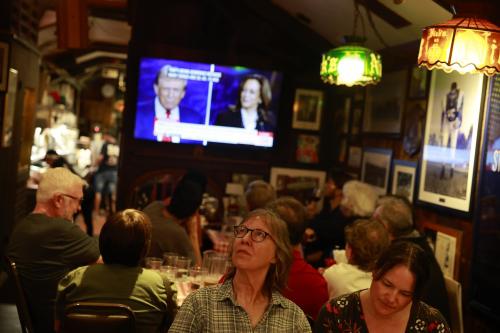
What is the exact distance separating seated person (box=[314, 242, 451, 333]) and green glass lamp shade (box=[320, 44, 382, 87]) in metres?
2.40

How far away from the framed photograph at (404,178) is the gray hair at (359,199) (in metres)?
0.22

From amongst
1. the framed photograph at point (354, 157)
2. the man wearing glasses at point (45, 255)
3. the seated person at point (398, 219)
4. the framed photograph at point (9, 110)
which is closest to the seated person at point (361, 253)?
the seated person at point (398, 219)

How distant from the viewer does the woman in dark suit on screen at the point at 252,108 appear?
745 centimetres

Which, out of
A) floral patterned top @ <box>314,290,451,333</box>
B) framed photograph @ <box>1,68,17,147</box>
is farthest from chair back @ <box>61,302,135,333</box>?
framed photograph @ <box>1,68,17,147</box>

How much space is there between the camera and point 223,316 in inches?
97.8

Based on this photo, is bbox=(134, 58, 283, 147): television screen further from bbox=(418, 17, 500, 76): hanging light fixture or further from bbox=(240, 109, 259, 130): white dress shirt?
bbox=(418, 17, 500, 76): hanging light fixture

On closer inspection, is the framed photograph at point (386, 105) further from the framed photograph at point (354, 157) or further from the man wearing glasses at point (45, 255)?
the man wearing glasses at point (45, 255)

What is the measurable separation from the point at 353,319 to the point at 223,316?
0.50m

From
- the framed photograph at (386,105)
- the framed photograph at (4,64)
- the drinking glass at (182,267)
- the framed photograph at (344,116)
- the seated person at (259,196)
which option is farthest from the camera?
the framed photograph at (344,116)

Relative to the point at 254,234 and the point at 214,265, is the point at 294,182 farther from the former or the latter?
the point at 254,234

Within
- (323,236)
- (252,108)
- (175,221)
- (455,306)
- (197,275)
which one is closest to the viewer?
(455,306)

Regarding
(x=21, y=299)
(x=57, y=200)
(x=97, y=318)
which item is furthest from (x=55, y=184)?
(x=97, y=318)

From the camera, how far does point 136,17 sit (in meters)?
7.51

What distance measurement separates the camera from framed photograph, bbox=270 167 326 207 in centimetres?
775
